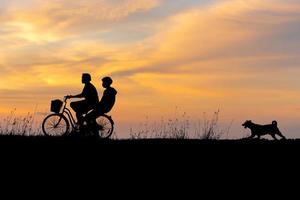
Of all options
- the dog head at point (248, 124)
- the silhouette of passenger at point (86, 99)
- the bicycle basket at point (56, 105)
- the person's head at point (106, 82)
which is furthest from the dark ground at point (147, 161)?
the dog head at point (248, 124)

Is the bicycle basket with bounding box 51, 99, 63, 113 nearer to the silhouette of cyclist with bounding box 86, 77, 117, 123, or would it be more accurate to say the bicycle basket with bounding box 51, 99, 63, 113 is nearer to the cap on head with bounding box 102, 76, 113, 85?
the silhouette of cyclist with bounding box 86, 77, 117, 123

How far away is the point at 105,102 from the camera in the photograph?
1812 cm

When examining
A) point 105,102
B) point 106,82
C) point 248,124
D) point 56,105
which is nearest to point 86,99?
point 105,102

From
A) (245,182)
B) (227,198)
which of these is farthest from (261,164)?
(227,198)

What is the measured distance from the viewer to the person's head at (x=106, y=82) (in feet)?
58.8

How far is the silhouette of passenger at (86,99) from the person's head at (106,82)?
1.44 ft

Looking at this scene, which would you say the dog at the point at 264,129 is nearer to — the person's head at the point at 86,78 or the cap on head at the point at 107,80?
the cap on head at the point at 107,80

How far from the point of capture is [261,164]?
49.2ft

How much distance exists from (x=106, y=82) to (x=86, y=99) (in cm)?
92

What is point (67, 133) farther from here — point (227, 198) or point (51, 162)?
point (227, 198)

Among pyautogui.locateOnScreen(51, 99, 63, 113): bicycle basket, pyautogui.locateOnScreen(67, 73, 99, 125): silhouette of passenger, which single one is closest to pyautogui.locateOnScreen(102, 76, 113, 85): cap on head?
pyautogui.locateOnScreen(67, 73, 99, 125): silhouette of passenger

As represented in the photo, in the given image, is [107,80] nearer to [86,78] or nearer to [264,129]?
[86,78]

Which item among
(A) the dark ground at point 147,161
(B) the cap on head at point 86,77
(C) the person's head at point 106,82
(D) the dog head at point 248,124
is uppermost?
(B) the cap on head at point 86,77

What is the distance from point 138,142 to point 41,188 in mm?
4085
